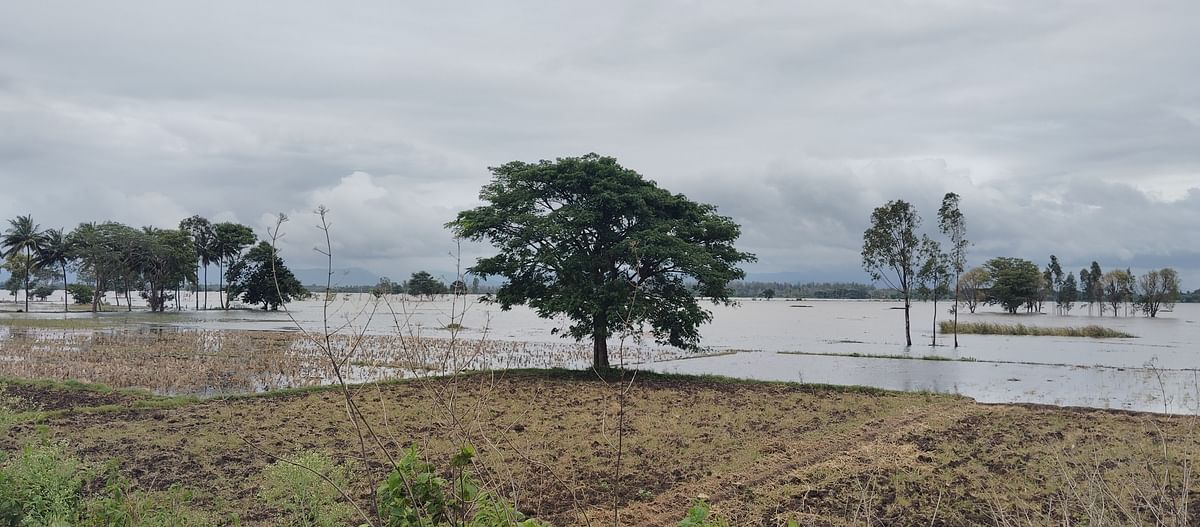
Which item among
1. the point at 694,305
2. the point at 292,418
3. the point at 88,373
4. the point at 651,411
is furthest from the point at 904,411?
the point at 88,373

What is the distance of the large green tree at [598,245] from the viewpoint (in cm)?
1992

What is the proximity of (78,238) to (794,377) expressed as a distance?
3082 inches

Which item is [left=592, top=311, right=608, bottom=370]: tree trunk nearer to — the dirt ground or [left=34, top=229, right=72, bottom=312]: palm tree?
the dirt ground

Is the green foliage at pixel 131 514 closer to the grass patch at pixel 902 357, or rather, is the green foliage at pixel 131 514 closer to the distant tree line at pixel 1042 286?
the grass patch at pixel 902 357

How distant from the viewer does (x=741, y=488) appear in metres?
8.72

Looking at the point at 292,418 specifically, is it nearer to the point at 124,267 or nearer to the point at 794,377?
the point at 794,377

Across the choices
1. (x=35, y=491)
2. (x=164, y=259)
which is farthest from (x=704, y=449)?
(x=164, y=259)

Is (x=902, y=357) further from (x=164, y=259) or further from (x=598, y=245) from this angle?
(x=164, y=259)

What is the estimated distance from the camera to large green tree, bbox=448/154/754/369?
19.9 m

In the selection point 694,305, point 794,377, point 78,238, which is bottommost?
point 794,377

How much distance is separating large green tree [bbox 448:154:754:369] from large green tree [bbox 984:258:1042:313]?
9186 centimetres

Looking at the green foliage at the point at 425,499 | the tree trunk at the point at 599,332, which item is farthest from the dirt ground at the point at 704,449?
the tree trunk at the point at 599,332

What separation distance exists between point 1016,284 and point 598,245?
95332 mm

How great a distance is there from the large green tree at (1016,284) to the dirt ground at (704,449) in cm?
9357
